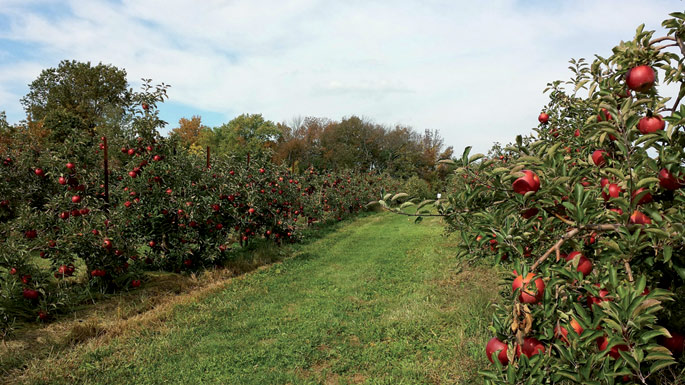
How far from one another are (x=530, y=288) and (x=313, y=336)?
3.23 m

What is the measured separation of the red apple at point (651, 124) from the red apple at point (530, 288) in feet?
2.26

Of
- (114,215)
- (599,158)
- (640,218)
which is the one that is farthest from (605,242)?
(114,215)

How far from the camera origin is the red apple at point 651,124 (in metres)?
1.38

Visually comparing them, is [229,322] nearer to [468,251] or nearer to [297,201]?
[468,251]

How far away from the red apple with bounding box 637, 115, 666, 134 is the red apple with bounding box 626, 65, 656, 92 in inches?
5.8

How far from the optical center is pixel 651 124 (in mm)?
1389

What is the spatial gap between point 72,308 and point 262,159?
5.08m

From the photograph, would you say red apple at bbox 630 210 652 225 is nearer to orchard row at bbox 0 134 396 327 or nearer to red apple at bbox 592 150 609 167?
red apple at bbox 592 150 609 167

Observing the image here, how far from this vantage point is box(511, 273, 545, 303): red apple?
1268 mm

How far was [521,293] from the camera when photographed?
4.29 ft

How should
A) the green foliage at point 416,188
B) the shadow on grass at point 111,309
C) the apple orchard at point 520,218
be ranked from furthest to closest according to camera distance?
the green foliage at point 416,188 < the shadow on grass at point 111,309 < the apple orchard at point 520,218

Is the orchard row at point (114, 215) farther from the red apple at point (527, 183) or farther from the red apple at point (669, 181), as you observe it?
the red apple at point (669, 181)

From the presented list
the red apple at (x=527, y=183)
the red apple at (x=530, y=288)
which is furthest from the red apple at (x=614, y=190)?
the red apple at (x=530, y=288)

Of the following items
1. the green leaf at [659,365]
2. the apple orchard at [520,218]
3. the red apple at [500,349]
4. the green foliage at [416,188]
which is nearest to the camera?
the green leaf at [659,365]
